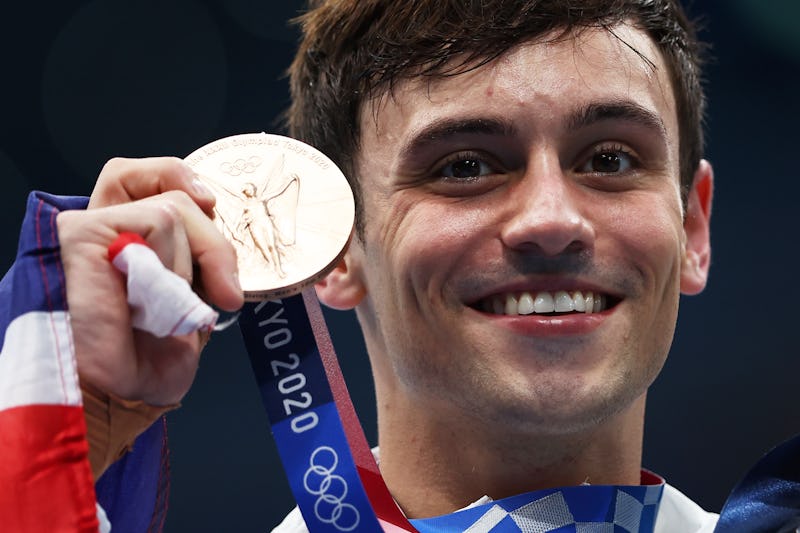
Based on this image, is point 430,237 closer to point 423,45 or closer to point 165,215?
point 423,45

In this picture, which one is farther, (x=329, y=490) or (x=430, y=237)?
(x=430, y=237)

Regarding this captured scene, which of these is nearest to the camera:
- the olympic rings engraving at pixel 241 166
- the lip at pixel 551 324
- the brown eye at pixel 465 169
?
the olympic rings engraving at pixel 241 166

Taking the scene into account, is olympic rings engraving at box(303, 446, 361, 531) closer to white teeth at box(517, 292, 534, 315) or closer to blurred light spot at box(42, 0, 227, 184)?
white teeth at box(517, 292, 534, 315)

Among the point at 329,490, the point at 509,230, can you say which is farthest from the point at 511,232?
the point at 329,490

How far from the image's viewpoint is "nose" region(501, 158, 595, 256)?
182 cm

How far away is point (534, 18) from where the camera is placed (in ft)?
6.60

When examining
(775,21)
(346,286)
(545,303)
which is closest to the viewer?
(545,303)

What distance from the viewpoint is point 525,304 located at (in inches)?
74.3

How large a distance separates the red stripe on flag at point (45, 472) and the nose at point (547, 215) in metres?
0.86

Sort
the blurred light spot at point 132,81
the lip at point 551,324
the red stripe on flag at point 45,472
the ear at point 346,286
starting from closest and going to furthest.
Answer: the red stripe on flag at point 45,472
the lip at point 551,324
the ear at point 346,286
the blurred light spot at point 132,81

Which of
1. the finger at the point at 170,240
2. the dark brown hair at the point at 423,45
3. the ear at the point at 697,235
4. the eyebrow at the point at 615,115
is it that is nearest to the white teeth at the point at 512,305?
the eyebrow at the point at 615,115

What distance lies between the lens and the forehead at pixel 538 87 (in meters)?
1.93

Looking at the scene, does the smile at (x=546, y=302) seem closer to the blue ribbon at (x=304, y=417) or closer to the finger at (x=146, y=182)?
the blue ribbon at (x=304, y=417)

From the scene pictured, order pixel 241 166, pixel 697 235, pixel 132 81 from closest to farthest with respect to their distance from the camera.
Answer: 1. pixel 241 166
2. pixel 697 235
3. pixel 132 81
